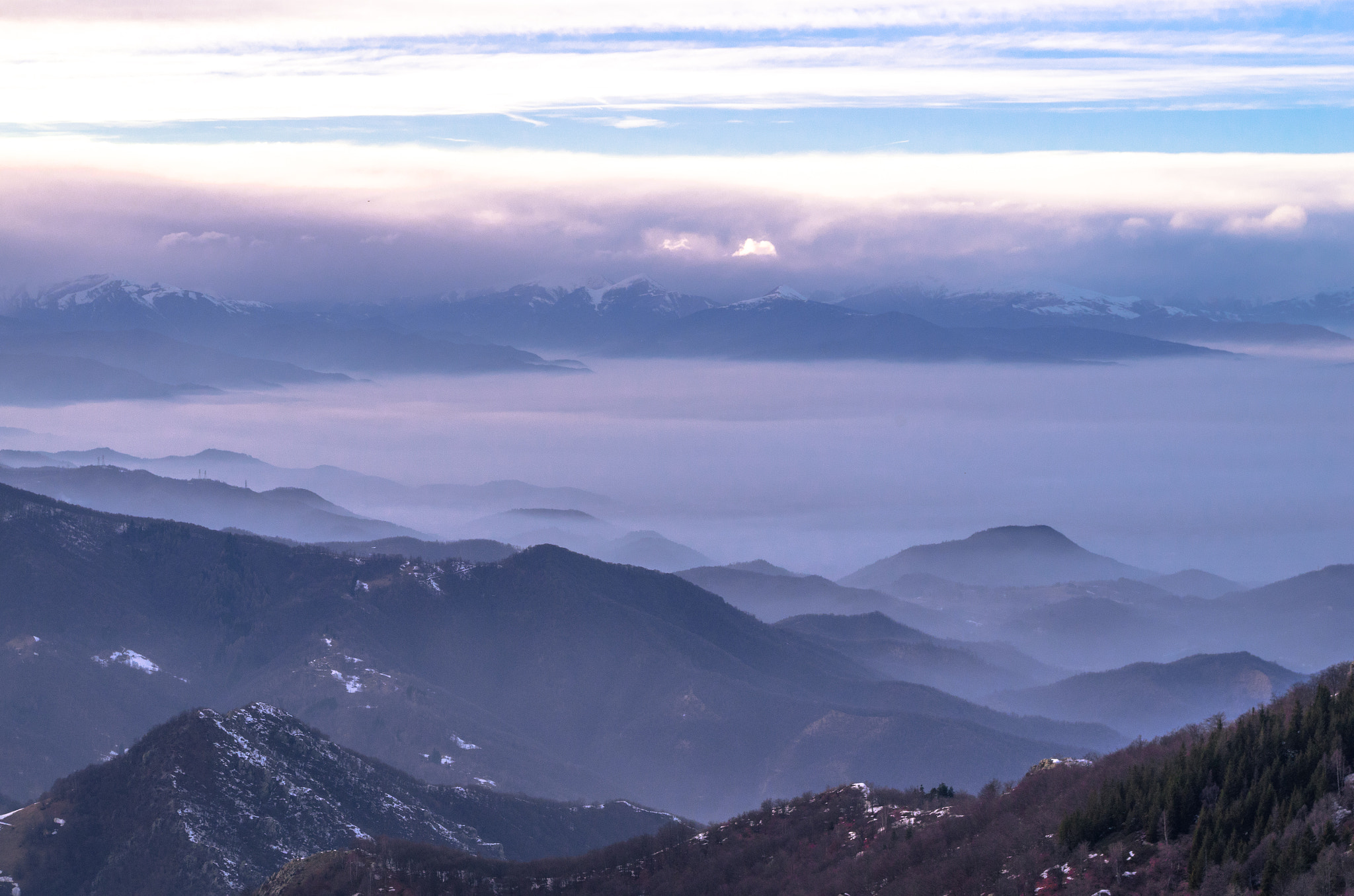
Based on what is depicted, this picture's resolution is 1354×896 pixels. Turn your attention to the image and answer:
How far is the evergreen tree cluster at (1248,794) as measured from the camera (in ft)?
293

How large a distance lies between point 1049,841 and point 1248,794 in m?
17.0

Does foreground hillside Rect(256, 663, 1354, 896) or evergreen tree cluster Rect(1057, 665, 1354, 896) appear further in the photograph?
foreground hillside Rect(256, 663, 1354, 896)

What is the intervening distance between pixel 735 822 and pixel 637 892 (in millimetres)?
17371

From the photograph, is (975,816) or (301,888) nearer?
(975,816)

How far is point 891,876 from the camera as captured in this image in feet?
415

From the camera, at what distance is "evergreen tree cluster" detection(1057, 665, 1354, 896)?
8931cm

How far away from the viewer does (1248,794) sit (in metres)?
97.8

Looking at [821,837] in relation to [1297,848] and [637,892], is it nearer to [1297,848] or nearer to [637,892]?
[637,892]

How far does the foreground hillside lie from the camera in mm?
92000

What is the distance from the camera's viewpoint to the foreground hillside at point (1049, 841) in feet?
302

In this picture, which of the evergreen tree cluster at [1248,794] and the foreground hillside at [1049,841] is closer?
the evergreen tree cluster at [1248,794]

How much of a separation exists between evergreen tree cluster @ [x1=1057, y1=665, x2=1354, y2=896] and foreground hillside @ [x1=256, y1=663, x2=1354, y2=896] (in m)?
0.13

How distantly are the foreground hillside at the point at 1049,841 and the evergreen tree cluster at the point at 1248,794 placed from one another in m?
0.13

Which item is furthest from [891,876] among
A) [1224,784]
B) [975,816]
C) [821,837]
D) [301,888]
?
[301,888]
